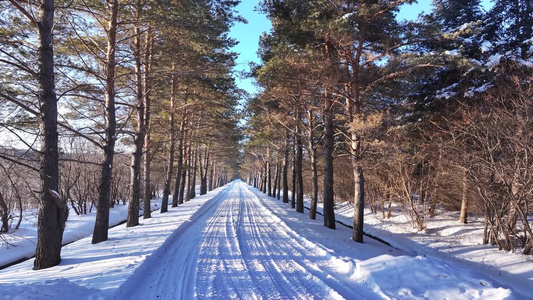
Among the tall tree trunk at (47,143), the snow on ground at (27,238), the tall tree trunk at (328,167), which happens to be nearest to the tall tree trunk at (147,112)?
the tall tree trunk at (47,143)

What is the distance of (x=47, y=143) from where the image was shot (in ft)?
20.4

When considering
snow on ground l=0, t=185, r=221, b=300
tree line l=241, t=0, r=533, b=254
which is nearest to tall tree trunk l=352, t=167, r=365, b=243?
tree line l=241, t=0, r=533, b=254

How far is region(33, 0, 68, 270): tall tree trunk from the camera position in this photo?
20.3 feet

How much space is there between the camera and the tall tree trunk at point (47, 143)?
6.20m

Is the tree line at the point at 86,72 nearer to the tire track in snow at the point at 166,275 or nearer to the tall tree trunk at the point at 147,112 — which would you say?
the tall tree trunk at the point at 147,112

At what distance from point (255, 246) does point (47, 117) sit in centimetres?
594

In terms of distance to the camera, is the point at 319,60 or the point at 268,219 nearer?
the point at 319,60

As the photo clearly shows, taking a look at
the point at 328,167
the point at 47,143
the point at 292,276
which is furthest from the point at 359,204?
the point at 47,143

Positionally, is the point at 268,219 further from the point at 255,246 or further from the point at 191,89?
the point at 191,89

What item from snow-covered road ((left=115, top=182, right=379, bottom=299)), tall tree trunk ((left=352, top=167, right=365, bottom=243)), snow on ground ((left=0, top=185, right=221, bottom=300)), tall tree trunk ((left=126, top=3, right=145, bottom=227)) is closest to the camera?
snow on ground ((left=0, top=185, right=221, bottom=300))

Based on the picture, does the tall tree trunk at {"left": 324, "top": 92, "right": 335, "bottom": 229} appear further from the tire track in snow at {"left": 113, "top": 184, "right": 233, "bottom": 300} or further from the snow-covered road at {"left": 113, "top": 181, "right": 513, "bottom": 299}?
the tire track in snow at {"left": 113, "top": 184, "right": 233, "bottom": 300}

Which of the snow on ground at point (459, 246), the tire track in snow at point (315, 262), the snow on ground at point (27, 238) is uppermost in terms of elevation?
the tire track in snow at point (315, 262)

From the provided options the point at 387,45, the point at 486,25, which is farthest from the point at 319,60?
the point at 486,25

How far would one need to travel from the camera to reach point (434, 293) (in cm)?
483
